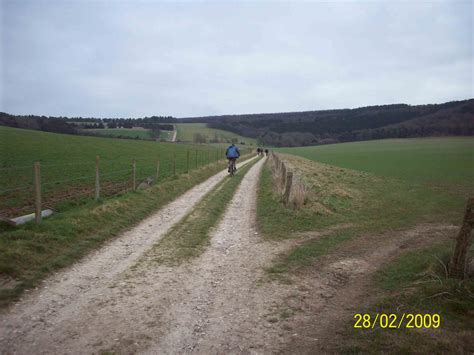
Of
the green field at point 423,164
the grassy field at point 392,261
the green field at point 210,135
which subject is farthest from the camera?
the green field at point 210,135

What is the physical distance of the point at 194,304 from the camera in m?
4.83

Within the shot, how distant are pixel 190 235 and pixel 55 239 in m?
3.18

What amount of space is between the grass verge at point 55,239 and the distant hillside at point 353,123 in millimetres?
116526

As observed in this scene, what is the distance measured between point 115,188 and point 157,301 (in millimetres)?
12252

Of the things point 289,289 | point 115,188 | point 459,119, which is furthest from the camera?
point 459,119

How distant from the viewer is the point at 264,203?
13.0 m

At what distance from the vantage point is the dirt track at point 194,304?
3809 mm

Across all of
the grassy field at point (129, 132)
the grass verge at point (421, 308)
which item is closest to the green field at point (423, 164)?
the grass verge at point (421, 308)

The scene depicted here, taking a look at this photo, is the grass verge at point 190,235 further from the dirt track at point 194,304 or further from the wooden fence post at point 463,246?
the wooden fence post at point 463,246

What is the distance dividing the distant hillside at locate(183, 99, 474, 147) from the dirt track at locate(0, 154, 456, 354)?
116651 mm

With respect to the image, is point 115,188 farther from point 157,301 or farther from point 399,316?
point 399,316

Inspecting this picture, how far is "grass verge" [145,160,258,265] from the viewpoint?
22.8ft

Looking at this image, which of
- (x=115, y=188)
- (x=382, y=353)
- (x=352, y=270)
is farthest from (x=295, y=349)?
(x=115, y=188)

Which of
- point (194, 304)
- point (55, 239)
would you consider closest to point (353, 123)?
point (55, 239)
